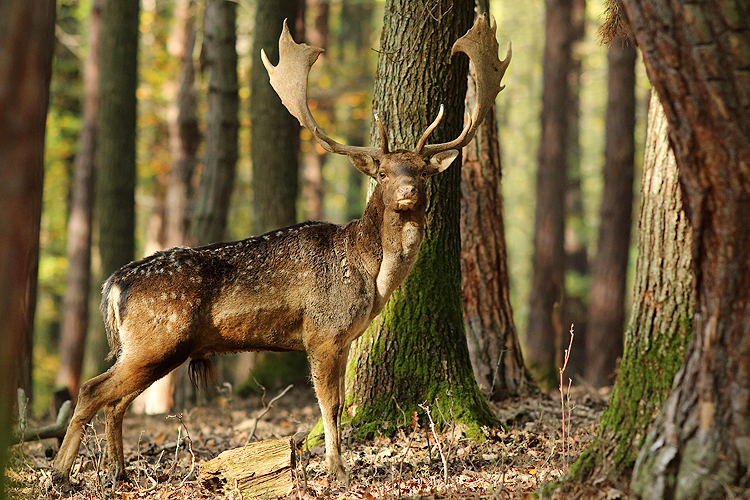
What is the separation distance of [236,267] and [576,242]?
2440cm

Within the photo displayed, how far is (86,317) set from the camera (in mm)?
16828

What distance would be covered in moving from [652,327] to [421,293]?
8.33 ft

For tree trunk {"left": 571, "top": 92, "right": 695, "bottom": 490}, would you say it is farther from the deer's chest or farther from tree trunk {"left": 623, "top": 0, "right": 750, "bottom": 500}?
the deer's chest

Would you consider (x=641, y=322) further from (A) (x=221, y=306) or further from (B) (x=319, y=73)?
(B) (x=319, y=73)

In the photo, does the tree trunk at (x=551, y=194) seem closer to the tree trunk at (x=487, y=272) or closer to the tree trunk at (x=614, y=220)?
the tree trunk at (x=614, y=220)

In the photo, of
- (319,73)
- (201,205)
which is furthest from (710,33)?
(319,73)

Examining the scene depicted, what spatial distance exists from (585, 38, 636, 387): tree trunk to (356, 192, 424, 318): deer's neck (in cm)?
1182

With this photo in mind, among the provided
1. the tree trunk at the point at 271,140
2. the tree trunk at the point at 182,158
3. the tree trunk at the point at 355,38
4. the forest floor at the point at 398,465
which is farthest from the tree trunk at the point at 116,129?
the tree trunk at the point at 355,38

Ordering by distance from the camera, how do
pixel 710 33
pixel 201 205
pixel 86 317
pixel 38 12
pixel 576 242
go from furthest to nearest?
pixel 576 242 → pixel 86 317 → pixel 201 205 → pixel 710 33 → pixel 38 12

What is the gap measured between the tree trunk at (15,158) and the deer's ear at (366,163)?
3385 millimetres

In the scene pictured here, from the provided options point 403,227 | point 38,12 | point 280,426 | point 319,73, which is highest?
point 319,73

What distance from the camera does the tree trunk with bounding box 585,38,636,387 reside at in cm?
1711

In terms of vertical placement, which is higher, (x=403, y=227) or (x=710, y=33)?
(x=710, y=33)

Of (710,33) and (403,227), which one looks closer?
(710,33)
